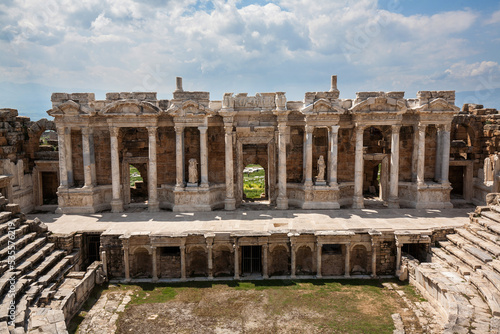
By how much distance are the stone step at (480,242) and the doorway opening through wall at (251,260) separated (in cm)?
830

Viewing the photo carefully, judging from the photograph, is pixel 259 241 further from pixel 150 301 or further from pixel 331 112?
pixel 331 112

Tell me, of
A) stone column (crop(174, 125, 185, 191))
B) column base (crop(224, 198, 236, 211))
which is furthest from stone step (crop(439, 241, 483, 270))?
stone column (crop(174, 125, 185, 191))

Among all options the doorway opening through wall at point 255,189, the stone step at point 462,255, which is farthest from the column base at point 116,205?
the stone step at point 462,255

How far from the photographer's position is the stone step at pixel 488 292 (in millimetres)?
10408

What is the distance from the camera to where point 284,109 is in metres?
18.6

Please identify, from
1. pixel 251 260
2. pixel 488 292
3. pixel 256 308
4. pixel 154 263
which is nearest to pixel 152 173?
pixel 154 263

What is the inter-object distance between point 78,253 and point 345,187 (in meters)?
13.6

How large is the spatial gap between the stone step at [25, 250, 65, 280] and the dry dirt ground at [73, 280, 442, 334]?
2139mm

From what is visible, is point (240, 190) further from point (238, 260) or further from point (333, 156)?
point (238, 260)

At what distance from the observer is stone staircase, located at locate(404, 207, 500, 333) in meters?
10.3

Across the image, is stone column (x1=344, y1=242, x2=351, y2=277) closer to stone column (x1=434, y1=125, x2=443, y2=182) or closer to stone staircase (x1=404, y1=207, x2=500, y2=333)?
stone staircase (x1=404, y1=207, x2=500, y2=333)

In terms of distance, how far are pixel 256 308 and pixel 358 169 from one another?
9643 mm

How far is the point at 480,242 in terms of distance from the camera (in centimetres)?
1372

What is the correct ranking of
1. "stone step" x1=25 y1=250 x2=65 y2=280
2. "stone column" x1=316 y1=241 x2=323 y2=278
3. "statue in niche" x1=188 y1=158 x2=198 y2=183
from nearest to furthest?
"stone step" x1=25 y1=250 x2=65 y2=280 < "stone column" x1=316 y1=241 x2=323 y2=278 < "statue in niche" x1=188 y1=158 x2=198 y2=183
